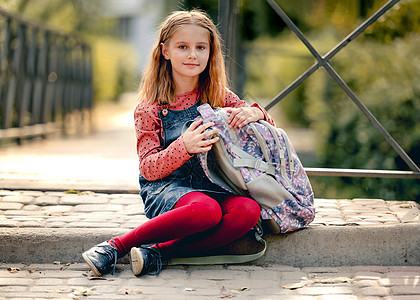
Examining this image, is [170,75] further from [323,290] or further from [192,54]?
[323,290]

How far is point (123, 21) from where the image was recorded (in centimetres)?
6781

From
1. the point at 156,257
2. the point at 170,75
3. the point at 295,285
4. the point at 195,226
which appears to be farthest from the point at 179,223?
the point at 170,75

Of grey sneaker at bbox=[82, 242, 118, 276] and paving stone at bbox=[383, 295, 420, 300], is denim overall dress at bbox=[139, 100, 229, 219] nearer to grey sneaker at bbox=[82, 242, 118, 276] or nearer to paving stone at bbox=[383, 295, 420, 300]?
grey sneaker at bbox=[82, 242, 118, 276]

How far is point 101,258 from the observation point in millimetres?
3053

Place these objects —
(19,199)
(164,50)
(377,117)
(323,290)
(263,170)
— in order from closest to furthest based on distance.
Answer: (323,290) → (263,170) → (164,50) → (19,199) → (377,117)

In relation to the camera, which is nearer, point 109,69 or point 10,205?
point 10,205

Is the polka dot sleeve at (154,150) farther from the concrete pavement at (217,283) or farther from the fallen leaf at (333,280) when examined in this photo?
the fallen leaf at (333,280)

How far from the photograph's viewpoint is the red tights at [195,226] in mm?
3027

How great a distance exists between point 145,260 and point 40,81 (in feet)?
23.0

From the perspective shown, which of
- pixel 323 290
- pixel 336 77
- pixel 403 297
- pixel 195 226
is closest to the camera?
pixel 403 297

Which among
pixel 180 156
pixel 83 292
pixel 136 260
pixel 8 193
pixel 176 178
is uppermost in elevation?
pixel 180 156

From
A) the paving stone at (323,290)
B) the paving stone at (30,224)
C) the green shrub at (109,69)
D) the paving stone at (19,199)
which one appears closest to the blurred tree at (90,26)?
the green shrub at (109,69)

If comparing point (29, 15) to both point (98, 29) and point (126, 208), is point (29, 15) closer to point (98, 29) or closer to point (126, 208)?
point (98, 29)

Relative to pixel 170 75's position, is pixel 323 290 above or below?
below
